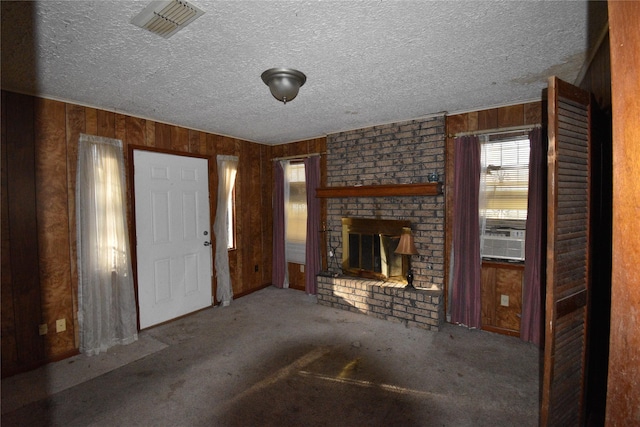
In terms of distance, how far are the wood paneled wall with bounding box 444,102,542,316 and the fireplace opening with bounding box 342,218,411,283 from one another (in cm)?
49

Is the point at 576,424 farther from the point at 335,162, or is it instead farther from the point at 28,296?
the point at 28,296

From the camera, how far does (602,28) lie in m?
1.69

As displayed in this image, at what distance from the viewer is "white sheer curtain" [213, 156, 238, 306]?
→ 165 inches

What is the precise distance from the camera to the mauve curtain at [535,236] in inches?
115

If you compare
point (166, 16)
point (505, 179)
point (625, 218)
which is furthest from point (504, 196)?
point (166, 16)

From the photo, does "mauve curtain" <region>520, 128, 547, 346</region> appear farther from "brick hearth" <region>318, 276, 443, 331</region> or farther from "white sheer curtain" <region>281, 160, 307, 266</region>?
"white sheer curtain" <region>281, 160, 307, 266</region>

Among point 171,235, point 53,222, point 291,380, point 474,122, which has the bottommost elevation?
point 291,380

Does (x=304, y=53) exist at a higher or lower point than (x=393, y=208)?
higher

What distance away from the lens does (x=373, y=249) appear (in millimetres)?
3893

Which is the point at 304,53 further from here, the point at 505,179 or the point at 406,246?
the point at 505,179

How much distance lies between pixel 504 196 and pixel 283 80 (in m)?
2.63

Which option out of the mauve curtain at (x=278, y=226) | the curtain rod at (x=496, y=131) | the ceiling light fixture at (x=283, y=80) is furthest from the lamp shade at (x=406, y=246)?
the mauve curtain at (x=278, y=226)

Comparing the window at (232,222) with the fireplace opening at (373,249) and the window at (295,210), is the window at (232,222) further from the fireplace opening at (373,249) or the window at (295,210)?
the fireplace opening at (373,249)

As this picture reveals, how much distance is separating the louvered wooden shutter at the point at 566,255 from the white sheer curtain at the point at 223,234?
3.74 meters
